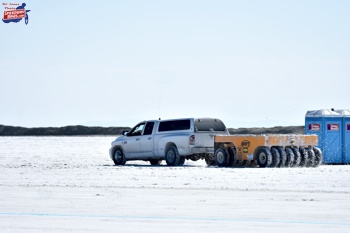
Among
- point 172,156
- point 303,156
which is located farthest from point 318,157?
point 172,156

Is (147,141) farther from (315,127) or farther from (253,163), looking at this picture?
(315,127)

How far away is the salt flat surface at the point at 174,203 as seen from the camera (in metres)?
11.6

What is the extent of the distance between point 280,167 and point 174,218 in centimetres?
1928

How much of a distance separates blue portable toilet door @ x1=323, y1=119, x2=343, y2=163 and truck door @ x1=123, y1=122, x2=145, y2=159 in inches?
323

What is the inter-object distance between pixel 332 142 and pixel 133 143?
8.85 m

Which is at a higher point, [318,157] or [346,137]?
[346,137]

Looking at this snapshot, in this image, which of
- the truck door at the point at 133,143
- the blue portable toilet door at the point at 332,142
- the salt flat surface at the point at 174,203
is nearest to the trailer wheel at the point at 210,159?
the truck door at the point at 133,143

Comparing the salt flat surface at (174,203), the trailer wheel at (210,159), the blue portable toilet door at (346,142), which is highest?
the blue portable toilet door at (346,142)

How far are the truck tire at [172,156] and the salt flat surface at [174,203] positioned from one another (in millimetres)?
8189

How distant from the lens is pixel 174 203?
15336 mm

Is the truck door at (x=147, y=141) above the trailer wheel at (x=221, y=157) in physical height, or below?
above

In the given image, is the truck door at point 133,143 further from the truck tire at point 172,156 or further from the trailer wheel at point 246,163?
the trailer wheel at point 246,163

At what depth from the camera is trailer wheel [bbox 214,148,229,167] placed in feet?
103

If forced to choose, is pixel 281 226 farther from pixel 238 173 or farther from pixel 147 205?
pixel 238 173
